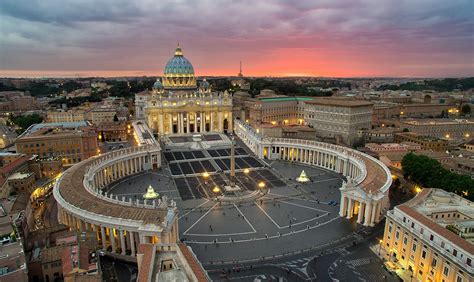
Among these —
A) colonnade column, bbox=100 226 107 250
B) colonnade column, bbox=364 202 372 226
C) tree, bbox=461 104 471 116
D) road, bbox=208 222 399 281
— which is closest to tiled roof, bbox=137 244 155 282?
road, bbox=208 222 399 281

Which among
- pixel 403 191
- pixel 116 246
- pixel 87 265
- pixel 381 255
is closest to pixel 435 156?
pixel 403 191

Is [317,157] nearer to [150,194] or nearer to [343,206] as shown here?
[343,206]

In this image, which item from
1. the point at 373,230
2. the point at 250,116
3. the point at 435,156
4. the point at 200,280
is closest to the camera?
the point at 200,280

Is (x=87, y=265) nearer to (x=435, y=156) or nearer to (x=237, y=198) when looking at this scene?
(x=237, y=198)

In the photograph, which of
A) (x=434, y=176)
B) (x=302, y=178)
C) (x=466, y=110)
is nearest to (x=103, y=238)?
(x=302, y=178)

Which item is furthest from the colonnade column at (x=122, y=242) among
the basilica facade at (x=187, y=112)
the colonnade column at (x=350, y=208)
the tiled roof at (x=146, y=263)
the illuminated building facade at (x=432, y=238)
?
the basilica facade at (x=187, y=112)

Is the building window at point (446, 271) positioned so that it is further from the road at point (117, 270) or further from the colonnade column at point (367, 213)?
the road at point (117, 270)
